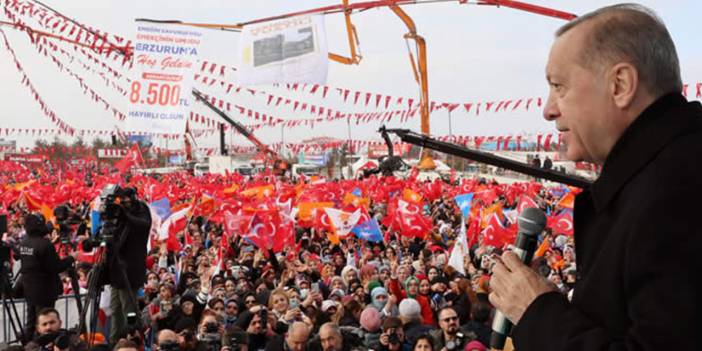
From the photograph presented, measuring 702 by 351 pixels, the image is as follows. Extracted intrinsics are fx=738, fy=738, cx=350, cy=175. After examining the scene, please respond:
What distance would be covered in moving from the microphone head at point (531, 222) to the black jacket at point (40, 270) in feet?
22.0

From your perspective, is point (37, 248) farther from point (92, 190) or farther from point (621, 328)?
point (92, 190)

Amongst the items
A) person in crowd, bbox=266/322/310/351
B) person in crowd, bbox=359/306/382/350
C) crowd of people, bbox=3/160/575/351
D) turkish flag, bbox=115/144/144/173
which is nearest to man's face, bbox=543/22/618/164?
crowd of people, bbox=3/160/575/351

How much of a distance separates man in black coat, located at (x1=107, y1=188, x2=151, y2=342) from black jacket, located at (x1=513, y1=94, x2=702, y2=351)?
5.76m

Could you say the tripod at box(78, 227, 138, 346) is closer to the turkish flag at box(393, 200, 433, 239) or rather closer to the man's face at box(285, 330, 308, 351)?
the man's face at box(285, 330, 308, 351)

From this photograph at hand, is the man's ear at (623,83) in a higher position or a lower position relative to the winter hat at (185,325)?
higher

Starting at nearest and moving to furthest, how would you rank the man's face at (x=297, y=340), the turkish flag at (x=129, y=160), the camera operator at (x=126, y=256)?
the man's face at (x=297, y=340) → the camera operator at (x=126, y=256) → the turkish flag at (x=129, y=160)

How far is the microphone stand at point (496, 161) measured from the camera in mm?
3990

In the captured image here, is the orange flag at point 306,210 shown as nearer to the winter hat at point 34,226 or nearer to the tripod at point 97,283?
the winter hat at point 34,226

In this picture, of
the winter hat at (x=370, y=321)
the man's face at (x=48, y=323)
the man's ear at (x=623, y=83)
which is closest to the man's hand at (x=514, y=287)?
the man's ear at (x=623, y=83)

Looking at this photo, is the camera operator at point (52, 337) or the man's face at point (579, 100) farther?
the camera operator at point (52, 337)

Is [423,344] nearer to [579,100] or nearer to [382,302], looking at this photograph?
[382,302]

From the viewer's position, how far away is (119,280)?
6953 millimetres

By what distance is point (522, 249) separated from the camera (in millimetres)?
1695

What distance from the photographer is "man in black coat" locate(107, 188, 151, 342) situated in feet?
22.4
